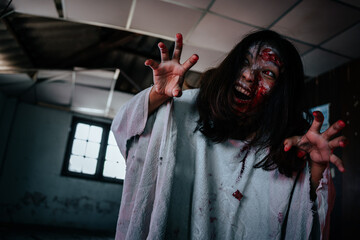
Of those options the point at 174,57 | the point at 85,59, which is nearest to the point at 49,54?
the point at 85,59

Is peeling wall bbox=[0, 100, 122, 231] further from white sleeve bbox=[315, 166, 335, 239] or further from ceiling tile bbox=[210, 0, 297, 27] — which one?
white sleeve bbox=[315, 166, 335, 239]

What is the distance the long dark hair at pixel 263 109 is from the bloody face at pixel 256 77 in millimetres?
23

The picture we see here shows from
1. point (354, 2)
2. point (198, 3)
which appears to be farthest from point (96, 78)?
point (354, 2)

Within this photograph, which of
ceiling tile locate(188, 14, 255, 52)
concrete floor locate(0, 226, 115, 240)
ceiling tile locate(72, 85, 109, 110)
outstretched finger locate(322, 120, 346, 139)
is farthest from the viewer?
ceiling tile locate(72, 85, 109, 110)

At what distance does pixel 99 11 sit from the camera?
321 centimetres

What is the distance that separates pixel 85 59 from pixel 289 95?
5.23 metres

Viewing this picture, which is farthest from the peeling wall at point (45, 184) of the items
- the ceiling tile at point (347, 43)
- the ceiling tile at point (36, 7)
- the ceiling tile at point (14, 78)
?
the ceiling tile at point (347, 43)

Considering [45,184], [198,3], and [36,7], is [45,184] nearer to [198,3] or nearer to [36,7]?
[36,7]

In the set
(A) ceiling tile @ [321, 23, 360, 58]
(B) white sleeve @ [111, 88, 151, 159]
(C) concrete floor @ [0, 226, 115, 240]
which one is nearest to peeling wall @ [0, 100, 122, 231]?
(C) concrete floor @ [0, 226, 115, 240]

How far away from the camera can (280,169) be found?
108cm

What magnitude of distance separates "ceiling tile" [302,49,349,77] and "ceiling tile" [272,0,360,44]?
0.33 meters

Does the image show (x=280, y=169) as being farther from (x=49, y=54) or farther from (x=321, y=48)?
(x=49, y=54)

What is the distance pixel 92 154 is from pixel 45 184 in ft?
4.09

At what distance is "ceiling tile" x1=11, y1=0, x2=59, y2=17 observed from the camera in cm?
307
